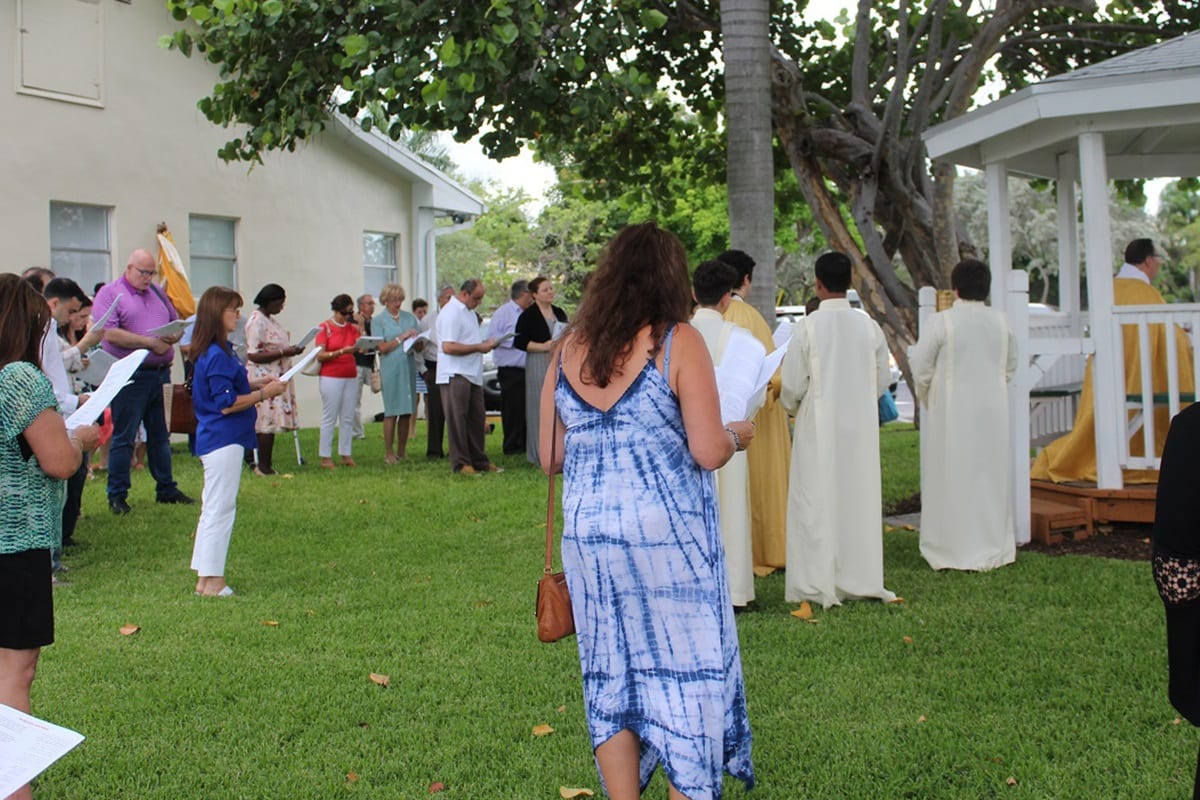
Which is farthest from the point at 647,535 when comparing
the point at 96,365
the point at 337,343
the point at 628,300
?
the point at 337,343

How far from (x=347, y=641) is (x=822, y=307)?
339 centimetres

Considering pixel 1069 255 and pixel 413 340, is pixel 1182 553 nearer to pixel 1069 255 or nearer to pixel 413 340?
pixel 1069 255

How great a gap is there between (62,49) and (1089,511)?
13896mm

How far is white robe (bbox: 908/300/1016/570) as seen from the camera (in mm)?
8469

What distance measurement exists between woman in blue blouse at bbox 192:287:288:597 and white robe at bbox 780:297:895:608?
10.3ft

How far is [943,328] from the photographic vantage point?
28.0 feet

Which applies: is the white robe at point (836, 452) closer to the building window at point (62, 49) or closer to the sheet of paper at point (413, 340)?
the sheet of paper at point (413, 340)

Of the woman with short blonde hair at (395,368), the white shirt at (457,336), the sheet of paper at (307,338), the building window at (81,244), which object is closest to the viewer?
the sheet of paper at (307,338)

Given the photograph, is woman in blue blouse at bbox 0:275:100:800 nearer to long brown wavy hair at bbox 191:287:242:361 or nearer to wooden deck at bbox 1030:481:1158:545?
long brown wavy hair at bbox 191:287:242:361

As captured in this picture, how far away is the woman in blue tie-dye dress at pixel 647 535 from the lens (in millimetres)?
3838

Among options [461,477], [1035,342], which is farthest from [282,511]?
[1035,342]

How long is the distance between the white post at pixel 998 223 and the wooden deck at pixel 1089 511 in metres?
1.64

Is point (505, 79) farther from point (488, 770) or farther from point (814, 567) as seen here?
point (488, 770)

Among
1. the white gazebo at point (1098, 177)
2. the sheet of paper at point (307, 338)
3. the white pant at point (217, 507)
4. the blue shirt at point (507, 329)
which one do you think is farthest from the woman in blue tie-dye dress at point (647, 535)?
the blue shirt at point (507, 329)
